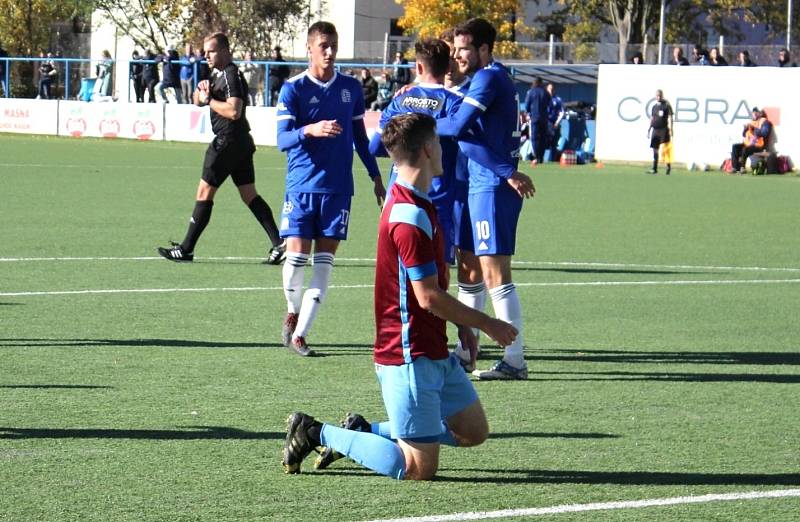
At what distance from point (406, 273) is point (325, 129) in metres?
3.48

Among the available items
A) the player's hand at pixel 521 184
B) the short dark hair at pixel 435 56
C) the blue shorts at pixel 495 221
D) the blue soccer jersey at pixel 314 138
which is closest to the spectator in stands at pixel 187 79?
the blue soccer jersey at pixel 314 138

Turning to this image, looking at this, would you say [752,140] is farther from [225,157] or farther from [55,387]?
[55,387]

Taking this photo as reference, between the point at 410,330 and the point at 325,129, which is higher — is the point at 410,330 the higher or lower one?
the lower one

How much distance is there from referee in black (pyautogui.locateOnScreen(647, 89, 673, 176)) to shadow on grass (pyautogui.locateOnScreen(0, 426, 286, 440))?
27450mm

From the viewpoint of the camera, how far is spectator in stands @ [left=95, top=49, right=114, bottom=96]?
145 ft

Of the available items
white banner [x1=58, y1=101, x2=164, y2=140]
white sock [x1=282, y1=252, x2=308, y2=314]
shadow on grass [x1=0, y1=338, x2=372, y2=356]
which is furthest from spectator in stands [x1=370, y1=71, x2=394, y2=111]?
shadow on grass [x1=0, y1=338, x2=372, y2=356]

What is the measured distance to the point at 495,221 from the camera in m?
8.48

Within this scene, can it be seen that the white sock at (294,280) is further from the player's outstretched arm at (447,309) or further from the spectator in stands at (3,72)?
the spectator in stands at (3,72)

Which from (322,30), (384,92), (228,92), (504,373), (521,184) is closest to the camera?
(521,184)

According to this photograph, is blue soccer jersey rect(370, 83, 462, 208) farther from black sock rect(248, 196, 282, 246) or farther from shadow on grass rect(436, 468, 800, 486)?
black sock rect(248, 196, 282, 246)

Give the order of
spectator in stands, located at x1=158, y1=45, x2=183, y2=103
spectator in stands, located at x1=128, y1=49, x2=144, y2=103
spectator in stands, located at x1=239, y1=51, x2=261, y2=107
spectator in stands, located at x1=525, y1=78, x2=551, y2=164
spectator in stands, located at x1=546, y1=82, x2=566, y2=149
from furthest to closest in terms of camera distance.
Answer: spectator in stands, located at x1=128, y1=49, x2=144, y2=103
spectator in stands, located at x1=239, y1=51, x2=261, y2=107
spectator in stands, located at x1=158, y1=45, x2=183, y2=103
spectator in stands, located at x1=546, y1=82, x2=566, y2=149
spectator in stands, located at x1=525, y1=78, x2=551, y2=164

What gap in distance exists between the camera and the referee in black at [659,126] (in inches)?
1319

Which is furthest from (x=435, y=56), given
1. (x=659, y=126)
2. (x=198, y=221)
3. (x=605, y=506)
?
(x=659, y=126)

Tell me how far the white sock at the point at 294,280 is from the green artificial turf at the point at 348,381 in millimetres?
304
